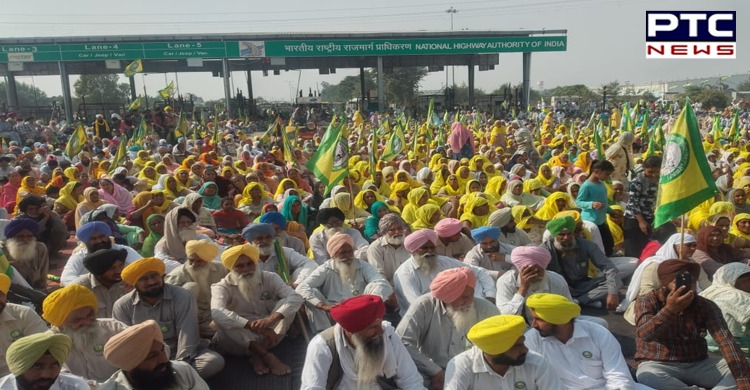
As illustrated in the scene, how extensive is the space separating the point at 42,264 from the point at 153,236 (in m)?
0.97

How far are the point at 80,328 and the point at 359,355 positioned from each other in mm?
Answer: 1643

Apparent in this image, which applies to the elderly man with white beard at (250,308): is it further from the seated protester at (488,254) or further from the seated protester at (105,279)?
the seated protester at (488,254)

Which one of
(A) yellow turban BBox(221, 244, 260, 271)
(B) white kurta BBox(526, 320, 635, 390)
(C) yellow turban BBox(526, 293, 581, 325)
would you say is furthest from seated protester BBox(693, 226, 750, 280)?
(A) yellow turban BBox(221, 244, 260, 271)

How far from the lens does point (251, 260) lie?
167 inches

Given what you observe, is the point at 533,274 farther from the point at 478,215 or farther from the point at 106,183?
the point at 106,183

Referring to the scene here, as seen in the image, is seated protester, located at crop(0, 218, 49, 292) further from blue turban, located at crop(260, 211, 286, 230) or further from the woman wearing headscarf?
the woman wearing headscarf

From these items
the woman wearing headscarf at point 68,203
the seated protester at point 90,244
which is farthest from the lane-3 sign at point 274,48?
the seated protester at point 90,244

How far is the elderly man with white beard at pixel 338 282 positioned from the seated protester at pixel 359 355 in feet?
4.24

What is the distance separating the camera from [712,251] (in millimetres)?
4980

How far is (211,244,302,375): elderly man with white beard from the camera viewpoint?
4.11 meters

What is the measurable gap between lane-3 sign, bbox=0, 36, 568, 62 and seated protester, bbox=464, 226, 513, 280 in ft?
78.1

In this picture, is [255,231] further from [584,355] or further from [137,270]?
[584,355]

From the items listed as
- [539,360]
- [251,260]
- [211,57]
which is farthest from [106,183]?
[211,57]

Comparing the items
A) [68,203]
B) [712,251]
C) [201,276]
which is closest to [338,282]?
[201,276]
